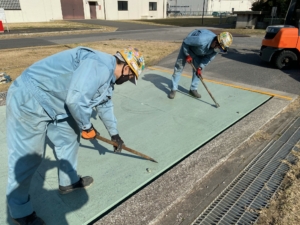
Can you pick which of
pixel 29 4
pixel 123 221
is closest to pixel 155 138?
Result: pixel 123 221

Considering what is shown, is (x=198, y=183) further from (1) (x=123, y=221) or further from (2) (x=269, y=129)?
(2) (x=269, y=129)

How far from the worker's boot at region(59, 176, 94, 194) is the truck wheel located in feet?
21.6

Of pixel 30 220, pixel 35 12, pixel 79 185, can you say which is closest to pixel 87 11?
pixel 35 12

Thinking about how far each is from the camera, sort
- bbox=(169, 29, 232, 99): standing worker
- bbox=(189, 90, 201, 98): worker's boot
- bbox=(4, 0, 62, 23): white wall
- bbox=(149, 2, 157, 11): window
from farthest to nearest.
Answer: bbox=(149, 2, 157, 11): window
bbox=(4, 0, 62, 23): white wall
bbox=(189, 90, 201, 98): worker's boot
bbox=(169, 29, 232, 99): standing worker

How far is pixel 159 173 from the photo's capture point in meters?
2.55

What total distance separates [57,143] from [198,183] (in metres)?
1.46

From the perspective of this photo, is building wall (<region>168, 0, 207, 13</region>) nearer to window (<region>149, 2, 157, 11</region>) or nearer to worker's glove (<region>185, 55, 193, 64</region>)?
window (<region>149, 2, 157, 11</region>)

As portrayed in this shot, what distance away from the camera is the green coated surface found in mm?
2148

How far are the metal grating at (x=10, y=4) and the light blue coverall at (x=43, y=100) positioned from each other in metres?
28.7

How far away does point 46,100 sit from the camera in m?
1.66

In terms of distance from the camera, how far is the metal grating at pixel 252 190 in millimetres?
2069

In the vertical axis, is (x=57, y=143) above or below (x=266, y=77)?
above

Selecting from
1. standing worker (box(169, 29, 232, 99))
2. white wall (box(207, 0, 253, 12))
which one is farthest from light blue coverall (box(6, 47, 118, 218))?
white wall (box(207, 0, 253, 12))

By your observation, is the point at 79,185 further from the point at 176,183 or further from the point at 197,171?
the point at 197,171
